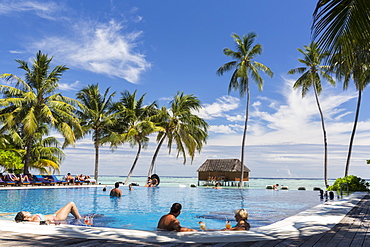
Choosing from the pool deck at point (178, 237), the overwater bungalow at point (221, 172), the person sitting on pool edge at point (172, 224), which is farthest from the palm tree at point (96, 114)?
the pool deck at point (178, 237)

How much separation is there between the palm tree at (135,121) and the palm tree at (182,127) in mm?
1232

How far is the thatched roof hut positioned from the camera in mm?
32281

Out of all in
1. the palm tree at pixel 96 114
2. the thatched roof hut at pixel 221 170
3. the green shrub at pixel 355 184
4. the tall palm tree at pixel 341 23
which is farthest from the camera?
the thatched roof hut at pixel 221 170

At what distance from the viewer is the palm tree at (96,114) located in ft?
82.9

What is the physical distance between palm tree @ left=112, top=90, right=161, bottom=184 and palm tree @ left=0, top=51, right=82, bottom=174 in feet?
15.7

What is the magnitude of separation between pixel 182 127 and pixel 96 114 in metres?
7.08

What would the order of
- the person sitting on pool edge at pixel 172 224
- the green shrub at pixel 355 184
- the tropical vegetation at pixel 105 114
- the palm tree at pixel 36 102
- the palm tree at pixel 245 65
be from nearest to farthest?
the person sitting on pool edge at pixel 172 224, the green shrub at pixel 355 184, the palm tree at pixel 36 102, the tropical vegetation at pixel 105 114, the palm tree at pixel 245 65

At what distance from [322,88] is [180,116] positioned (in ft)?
41.4

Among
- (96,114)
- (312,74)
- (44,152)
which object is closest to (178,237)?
(96,114)

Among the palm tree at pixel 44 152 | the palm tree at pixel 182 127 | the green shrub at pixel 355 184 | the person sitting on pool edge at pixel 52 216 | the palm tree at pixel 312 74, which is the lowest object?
the person sitting on pool edge at pixel 52 216

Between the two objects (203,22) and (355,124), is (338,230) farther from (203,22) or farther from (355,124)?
(355,124)

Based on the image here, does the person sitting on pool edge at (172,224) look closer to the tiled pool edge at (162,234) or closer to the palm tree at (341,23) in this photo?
the tiled pool edge at (162,234)

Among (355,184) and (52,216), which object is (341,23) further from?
(355,184)

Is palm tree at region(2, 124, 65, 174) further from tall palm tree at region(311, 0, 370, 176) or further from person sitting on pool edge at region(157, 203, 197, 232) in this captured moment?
tall palm tree at region(311, 0, 370, 176)
